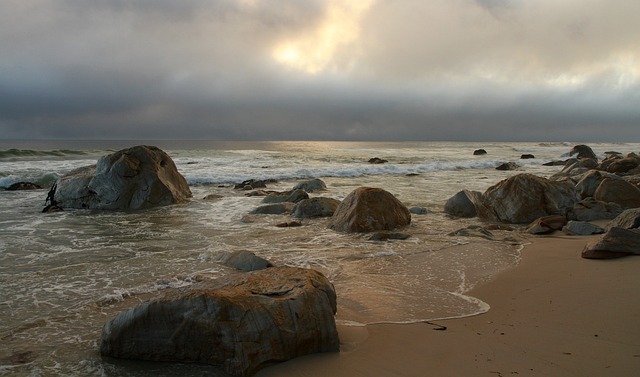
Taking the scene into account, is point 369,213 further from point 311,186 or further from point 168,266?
point 311,186

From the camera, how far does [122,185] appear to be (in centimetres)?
1212

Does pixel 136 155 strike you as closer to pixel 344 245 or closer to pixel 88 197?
pixel 88 197

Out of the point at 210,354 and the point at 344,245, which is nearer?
the point at 210,354

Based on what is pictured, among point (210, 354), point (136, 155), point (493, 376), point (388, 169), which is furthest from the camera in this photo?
point (388, 169)

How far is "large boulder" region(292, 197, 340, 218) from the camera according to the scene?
10.1 meters

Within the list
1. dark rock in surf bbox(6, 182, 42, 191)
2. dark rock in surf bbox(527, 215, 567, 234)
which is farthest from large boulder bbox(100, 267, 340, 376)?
dark rock in surf bbox(6, 182, 42, 191)

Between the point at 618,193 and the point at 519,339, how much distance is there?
8.40m

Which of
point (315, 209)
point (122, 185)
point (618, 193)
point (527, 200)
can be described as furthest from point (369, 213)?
point (122, 185)

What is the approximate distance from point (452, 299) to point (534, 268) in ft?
5.78

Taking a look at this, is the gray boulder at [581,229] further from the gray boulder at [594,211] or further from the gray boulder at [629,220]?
the gray boulder at [594,211]

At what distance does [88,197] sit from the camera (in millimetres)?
11992

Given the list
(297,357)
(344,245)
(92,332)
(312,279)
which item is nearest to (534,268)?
(344,245)

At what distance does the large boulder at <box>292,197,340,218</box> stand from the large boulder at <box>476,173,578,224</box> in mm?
3444

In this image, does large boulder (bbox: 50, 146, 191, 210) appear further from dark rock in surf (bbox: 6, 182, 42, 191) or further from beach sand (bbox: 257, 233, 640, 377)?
beach sand (bbox: 257, 233, 640, 377)
